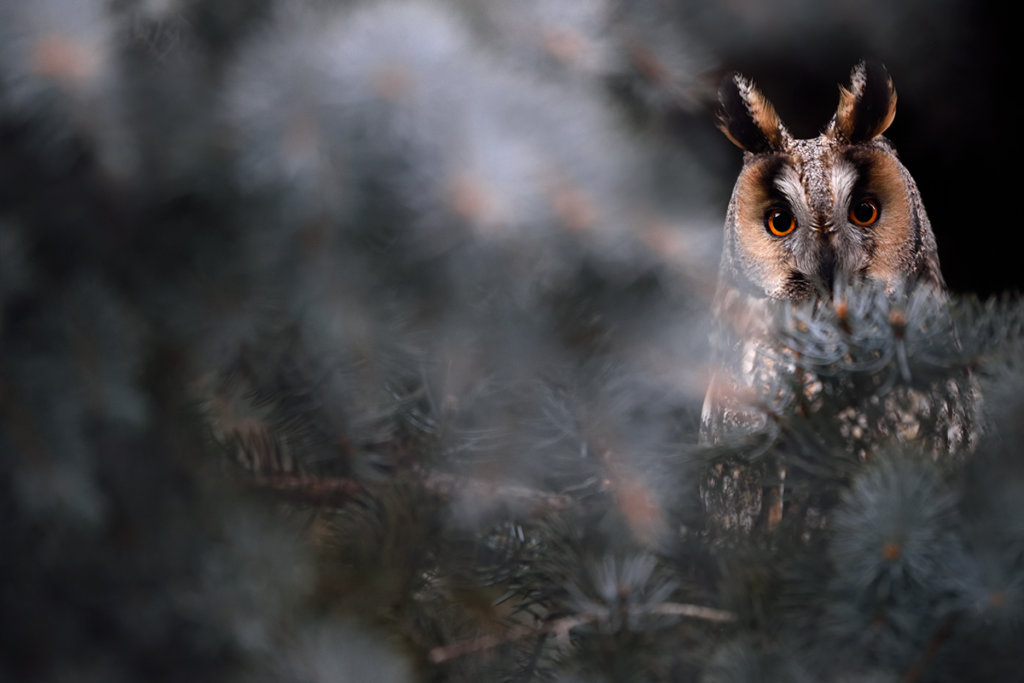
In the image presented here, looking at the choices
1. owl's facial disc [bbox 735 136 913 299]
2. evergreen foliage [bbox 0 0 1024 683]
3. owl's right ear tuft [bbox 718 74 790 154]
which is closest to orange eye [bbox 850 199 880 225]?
owl's facial disc [bbox 735 136 913 299]

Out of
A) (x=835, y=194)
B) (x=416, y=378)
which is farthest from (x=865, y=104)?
(x=416, y=378)

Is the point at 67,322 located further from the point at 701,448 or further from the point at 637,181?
the point at 701,448

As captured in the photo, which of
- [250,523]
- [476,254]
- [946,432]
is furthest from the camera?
[946,432]

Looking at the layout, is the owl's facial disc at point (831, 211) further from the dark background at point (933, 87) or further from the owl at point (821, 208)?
the dark background at point (933, 87)

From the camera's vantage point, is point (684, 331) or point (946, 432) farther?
point (946, 432)

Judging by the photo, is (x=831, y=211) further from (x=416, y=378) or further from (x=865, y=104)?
(x=416, y=378)

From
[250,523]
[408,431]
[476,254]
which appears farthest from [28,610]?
[476,254]

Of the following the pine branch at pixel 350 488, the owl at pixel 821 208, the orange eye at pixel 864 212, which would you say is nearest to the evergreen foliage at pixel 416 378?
the pine branch at pixel 350 488
